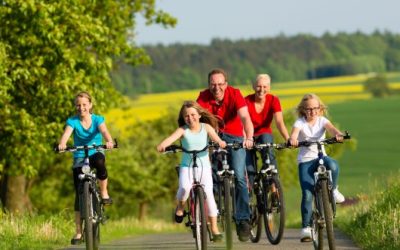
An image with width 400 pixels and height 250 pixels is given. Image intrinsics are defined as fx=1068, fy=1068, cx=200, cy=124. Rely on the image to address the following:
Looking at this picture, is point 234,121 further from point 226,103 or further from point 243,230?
point 243,230

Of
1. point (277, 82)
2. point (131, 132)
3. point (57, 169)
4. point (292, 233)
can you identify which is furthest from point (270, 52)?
point (292, 233)

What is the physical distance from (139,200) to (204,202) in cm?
5010

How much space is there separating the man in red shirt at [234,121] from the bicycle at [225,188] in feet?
0.49

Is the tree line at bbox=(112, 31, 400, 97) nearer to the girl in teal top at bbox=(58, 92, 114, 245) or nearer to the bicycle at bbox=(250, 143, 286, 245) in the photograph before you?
the bicycle at bbox=(250, 143, 286, 245)

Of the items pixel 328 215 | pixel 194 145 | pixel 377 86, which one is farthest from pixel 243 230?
pixel 377 86

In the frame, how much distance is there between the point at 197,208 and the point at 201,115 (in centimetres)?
119

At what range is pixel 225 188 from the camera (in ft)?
39.1

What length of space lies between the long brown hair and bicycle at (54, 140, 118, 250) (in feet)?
2.83

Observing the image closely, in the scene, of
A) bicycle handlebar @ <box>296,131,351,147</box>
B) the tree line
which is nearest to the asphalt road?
bicycle handlebar @ <box>296,131,351,147</box>

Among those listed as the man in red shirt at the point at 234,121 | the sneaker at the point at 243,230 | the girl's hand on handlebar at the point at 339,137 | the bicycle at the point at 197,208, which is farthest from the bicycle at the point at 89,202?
the girl's hand on handlebar at the point at 339,137

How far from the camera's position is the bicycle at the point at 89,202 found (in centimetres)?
1172

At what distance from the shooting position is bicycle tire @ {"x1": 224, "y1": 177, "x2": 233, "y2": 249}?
11594 mm

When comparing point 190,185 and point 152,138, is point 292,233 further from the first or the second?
point 152,138

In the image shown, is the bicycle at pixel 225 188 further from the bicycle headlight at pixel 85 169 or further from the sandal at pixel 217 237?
the bicycle headlight at pixel 85 169
